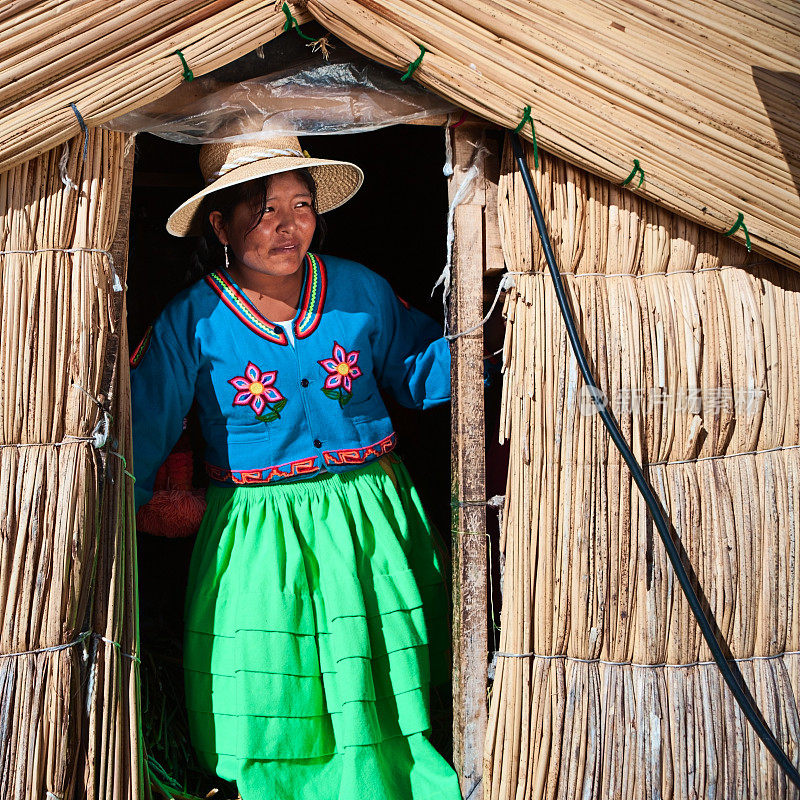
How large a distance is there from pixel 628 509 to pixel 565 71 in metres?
1.19

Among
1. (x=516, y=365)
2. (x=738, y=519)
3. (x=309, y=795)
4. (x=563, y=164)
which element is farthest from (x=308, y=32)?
(x=309, y=795)

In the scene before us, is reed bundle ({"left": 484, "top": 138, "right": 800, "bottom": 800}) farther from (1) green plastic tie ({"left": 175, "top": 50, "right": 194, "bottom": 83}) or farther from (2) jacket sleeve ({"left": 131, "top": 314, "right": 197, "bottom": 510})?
(2) jacket sleeve ({"left": 131, "top": 314, "right": 197, "bottom": 510})

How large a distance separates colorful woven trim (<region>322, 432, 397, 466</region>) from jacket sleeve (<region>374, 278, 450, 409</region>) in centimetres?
19

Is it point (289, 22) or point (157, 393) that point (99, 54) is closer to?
point (289, 22)

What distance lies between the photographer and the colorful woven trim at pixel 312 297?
2.83m

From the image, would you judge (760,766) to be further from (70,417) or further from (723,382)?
(70,417)

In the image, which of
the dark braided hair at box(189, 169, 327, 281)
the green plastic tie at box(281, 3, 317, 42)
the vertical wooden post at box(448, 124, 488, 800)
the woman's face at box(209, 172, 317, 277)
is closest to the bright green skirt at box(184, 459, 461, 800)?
the vertical wooden post at box(448, 124, 488, 800)

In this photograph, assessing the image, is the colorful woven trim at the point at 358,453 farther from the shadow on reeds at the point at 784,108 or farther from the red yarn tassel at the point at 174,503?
the shadow on reeds at the point at 784,108

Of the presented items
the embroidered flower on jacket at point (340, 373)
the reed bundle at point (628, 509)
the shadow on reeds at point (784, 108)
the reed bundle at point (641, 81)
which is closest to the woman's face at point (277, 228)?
the embroidered flower on jacket at point (340, 373)

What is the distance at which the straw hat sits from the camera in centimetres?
256

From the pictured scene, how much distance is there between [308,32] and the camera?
255 cm

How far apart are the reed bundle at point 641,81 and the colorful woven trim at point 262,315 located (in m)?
0.79

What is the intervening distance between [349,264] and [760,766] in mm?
1956

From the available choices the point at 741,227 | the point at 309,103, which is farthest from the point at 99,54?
the point at 741,227
